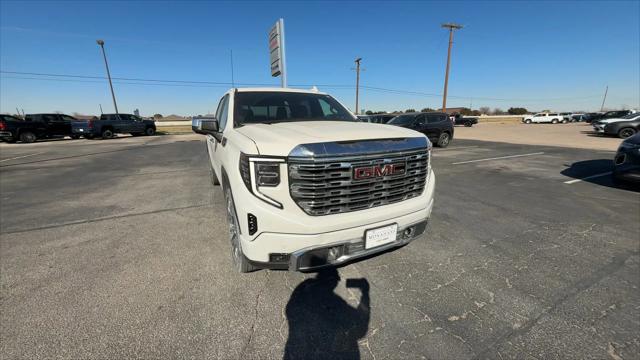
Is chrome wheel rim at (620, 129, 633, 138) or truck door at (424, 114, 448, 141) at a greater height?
truck door at (424, 114, 448, 141)

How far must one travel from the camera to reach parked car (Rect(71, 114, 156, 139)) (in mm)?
19578

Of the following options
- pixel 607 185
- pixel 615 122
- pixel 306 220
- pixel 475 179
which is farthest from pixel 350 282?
pixel 615 122

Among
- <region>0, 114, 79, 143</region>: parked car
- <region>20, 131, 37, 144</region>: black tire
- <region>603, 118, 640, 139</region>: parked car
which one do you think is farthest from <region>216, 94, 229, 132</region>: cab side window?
<region>603, 118, 640, 139</region>: parked car

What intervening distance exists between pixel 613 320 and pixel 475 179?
5.02 meters

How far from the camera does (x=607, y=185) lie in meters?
5.96

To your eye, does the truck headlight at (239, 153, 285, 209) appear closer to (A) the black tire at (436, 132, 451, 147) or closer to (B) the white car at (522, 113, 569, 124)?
(A) the black tire at (436, 132, 451, 147)

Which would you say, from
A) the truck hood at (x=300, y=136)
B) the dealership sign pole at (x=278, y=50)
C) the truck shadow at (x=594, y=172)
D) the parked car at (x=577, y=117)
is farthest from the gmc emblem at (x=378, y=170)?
the parked car at (x=577, y=117)

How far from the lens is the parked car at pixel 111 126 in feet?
64.2

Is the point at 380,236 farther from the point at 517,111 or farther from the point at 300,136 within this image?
the point at 517,111

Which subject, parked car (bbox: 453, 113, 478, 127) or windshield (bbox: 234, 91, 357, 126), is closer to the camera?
windshield (bbox: 234, 91, 357, 126)

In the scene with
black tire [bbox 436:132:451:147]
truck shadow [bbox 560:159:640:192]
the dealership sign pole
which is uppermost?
the dealership sign pole

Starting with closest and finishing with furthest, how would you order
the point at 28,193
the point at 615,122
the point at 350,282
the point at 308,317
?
the point at 308,317 → the point at 350,282 → the point at 28,193 → the point at 615,122

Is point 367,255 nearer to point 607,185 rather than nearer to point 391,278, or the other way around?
point 391,278

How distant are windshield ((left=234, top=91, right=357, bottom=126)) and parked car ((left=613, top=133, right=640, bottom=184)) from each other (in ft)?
18.2
